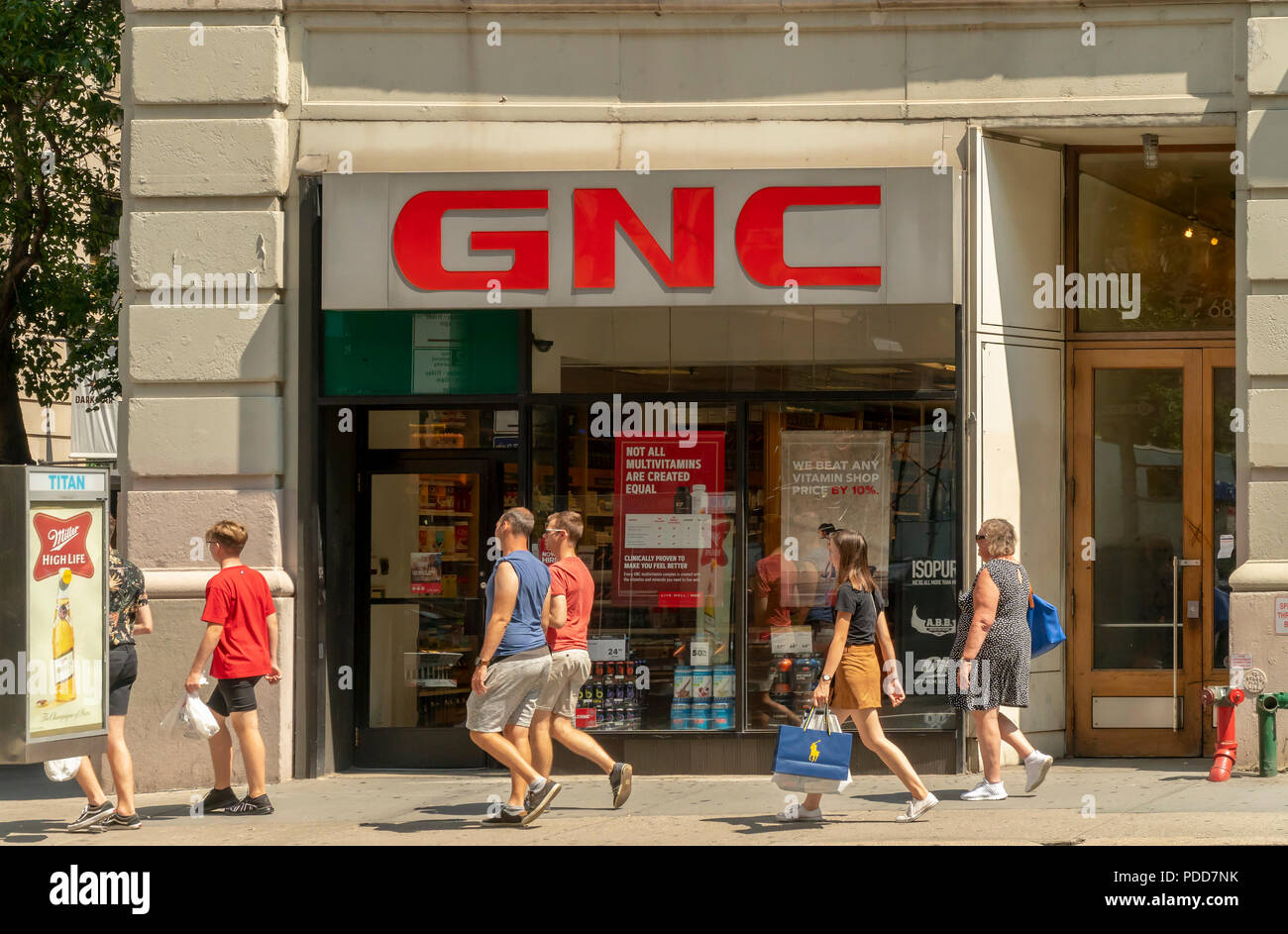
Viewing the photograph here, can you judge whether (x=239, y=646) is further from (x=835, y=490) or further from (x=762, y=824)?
(x=835, y=490)

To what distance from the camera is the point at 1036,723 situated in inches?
420

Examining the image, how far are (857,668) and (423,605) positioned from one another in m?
3.94

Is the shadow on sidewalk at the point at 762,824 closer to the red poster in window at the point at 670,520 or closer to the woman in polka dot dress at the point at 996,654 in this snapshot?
the woman in polka dot dress at the point at 996,654

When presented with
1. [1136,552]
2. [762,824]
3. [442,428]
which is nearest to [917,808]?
[762,824]

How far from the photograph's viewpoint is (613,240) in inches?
404

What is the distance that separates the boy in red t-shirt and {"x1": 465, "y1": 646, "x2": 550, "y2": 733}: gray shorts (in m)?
1.62

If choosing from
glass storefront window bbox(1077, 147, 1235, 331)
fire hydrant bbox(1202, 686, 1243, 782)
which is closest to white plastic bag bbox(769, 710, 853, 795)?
fire hydrant bbox(1202, 686, 1243, 782)

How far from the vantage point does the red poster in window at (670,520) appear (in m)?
10.7

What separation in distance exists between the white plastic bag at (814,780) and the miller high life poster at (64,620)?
3.92 m

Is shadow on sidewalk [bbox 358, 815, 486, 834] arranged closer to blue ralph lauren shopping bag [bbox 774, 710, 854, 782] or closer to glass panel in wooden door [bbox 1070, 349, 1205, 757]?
blue ralph lauren shopping bag [bbox 774, 710, 854, 782]

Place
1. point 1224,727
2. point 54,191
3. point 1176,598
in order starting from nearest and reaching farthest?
point 1224,727 → point 1176,598 → point 54,191

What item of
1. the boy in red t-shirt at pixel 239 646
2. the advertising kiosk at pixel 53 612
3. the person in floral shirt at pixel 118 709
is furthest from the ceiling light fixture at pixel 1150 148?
the person in floral shirt at pixel 118 709

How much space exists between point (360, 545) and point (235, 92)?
3.44 m

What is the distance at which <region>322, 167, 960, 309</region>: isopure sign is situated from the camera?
10.1m
